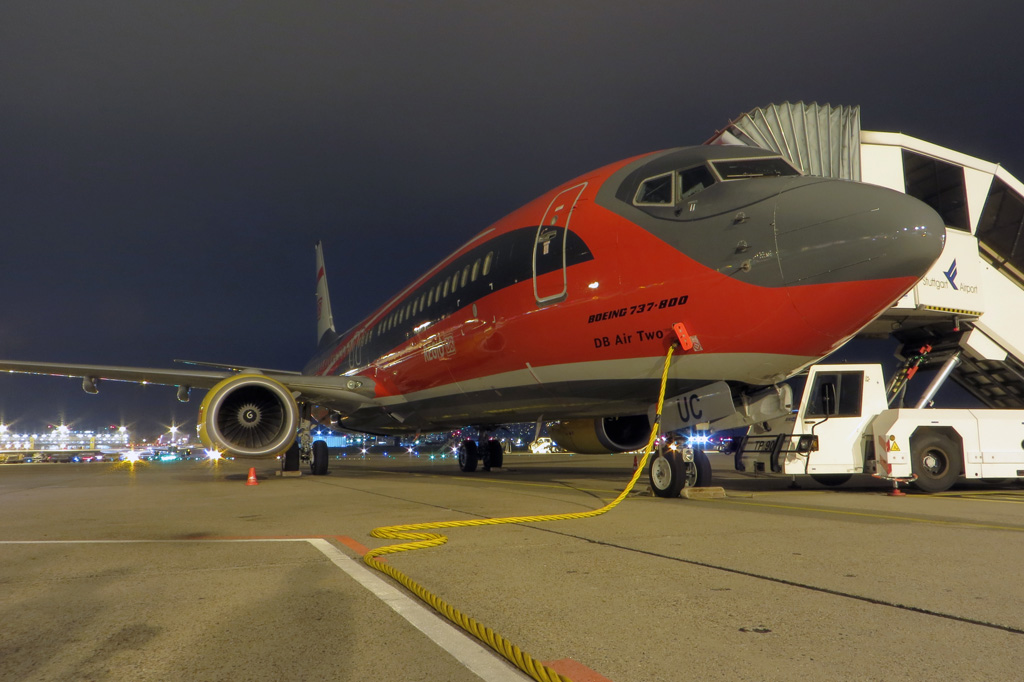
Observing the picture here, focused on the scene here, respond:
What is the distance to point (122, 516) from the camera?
7316 millimetres

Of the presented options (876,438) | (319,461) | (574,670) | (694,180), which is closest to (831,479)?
(876,438)

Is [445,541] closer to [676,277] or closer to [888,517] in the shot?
[676,277]

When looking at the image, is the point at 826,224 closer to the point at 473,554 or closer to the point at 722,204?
the point at 722,204

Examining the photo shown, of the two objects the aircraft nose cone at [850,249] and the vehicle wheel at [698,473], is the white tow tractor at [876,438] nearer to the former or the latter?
the vehicle wheel at [698,473]

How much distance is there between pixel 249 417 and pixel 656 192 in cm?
845

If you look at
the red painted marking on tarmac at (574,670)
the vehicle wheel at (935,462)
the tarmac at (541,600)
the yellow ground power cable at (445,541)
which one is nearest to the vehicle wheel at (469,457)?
the yellow ground power cable at (445,541)

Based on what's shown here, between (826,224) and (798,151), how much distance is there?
8.16 metres

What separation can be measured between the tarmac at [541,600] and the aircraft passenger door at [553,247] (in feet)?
9.94

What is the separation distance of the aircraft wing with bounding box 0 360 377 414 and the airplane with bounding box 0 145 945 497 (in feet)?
8.42

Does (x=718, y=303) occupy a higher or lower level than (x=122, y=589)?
higher

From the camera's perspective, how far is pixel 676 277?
7.02m

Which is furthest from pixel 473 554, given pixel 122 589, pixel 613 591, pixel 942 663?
pixel 942 663

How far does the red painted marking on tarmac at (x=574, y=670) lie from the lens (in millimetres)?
2223

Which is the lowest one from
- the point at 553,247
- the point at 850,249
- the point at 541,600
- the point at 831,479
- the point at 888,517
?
the point at 831,479
